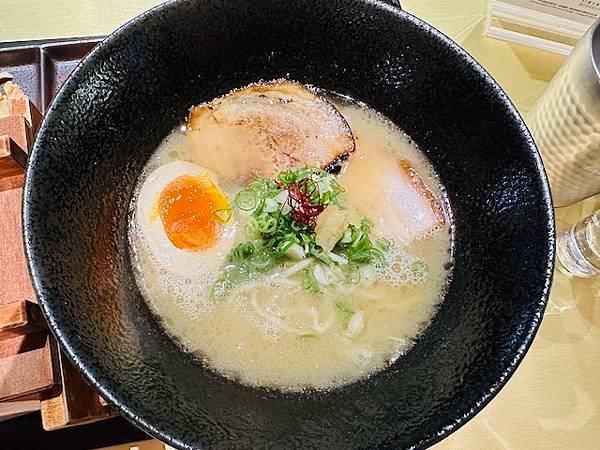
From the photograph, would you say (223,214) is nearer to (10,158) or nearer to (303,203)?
(303,203)

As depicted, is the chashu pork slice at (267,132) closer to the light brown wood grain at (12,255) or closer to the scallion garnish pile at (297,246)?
the scallion garnish pile at (297,246)

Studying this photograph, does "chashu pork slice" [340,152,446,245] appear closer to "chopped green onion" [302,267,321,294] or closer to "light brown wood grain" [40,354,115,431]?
"chopped green onion" [302,267,321,294]

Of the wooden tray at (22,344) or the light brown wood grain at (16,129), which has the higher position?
the light brown wood grain at (16,129)

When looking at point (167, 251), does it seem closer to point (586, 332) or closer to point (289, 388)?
point (289, 388)

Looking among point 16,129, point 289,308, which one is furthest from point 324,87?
point 16,129

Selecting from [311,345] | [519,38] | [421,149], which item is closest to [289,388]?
[311,345]

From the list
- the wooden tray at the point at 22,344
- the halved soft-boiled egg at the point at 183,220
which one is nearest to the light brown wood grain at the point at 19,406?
the wooden tray at the point at 22,344
